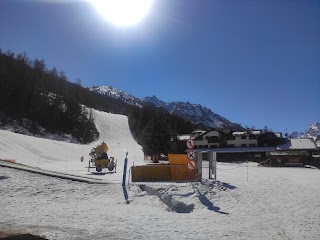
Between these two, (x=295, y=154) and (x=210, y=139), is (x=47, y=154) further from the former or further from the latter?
(x=295, y=154)

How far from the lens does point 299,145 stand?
7912 centimetres

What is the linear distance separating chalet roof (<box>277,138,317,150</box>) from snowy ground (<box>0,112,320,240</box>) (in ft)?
193

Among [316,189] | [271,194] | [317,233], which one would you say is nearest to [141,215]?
[317,233]

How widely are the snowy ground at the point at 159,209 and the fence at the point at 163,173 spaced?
6.89ft

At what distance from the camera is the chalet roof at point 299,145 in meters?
76.7

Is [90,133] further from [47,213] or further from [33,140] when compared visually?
[47,213]

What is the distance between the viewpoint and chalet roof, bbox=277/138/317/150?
76.7 meters

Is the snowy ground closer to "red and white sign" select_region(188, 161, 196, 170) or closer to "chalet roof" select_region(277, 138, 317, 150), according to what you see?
"red and white sign" select_region(188, 161, 196, 170)

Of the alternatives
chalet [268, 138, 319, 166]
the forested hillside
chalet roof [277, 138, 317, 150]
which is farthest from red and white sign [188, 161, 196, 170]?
the forested hillside

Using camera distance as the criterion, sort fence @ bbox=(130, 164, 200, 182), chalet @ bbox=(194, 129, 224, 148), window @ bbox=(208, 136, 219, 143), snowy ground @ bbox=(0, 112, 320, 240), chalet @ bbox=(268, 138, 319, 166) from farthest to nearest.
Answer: window @ bbox=(208, 136, 219, 143) → chalet @ bbox=(194, 129, 224, 148) → chalet @ bbox=(268, 138, 319, 166) → fence @ bbox=(130, 164, 200, 182) → snowy ground @ bbox=(0, 112, 320, 240)

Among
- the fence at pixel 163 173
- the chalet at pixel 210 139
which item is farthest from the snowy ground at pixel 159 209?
the chalet at pixel 210 139

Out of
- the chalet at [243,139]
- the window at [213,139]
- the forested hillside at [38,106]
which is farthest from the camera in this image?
the forested hillside at [38,106]

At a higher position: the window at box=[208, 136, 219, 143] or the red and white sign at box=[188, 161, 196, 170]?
the window at box=[208, 136, 219, 143]

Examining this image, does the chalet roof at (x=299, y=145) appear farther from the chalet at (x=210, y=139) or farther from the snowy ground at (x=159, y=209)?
the snowy ground at (x=159, y=209)
